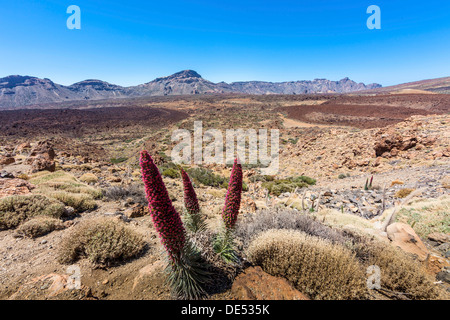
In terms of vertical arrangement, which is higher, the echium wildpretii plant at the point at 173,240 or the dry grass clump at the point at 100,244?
the echium wildpretii plant at the point at 173,240

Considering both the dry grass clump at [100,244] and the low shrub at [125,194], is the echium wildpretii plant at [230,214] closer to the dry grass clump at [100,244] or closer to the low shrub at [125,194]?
the dry grass clump at [100,244]

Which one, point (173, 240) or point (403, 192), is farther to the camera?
point (403, 192)

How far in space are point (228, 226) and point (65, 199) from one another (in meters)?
5.68

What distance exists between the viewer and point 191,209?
2859mm

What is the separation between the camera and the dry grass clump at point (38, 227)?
4129 millimetres

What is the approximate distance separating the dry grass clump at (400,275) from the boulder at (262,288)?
1483 mm

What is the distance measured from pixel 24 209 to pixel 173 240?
5071 millimetres

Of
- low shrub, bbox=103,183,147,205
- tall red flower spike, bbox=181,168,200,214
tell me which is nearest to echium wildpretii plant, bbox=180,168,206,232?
tall red flower spike, bbox=181,168,200,214

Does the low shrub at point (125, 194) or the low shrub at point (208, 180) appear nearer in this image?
the low shrub at point (125, 194)

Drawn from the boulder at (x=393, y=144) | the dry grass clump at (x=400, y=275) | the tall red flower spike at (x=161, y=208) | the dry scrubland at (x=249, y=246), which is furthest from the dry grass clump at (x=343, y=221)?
the boulder at (x=393, y=144)

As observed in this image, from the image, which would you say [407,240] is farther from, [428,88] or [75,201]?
[428,88]

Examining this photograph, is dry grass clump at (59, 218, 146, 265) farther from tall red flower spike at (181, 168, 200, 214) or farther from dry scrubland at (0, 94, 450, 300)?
tall red flower spike at (181, 168, 200, 214)

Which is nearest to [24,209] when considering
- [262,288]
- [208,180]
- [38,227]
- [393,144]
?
[38,227]
